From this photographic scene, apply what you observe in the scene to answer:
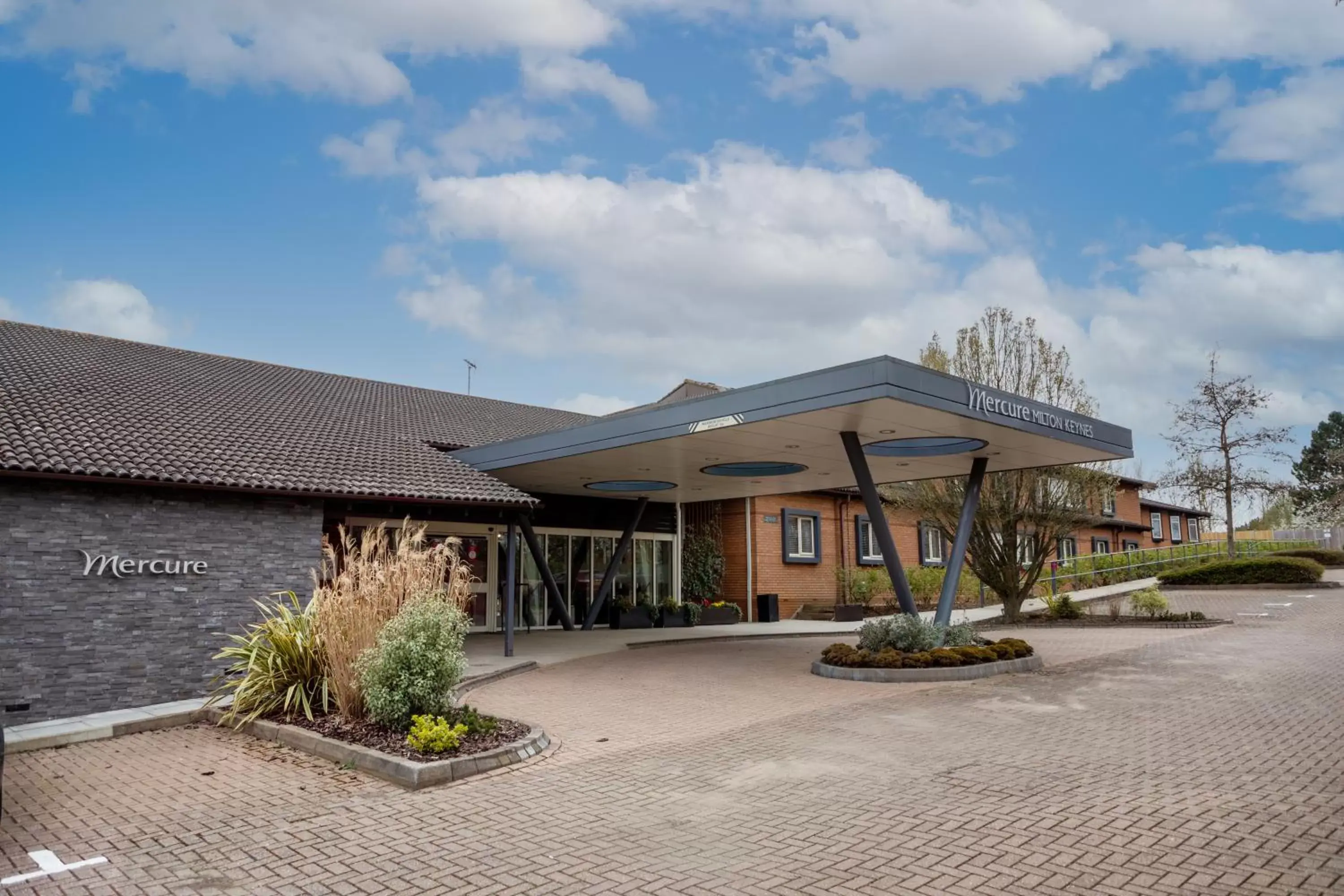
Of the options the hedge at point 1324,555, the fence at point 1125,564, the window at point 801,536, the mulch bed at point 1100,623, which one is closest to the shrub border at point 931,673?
the mulch bed at point 1100,623

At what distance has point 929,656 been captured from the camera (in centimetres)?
1209

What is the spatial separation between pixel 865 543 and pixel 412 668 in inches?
802

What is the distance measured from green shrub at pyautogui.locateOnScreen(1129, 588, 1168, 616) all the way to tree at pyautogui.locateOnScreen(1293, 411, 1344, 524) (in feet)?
21.7

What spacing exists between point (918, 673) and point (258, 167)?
1340 centimetres

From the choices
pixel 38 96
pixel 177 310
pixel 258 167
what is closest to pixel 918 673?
pixel 258 167

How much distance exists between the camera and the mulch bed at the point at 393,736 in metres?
7.38

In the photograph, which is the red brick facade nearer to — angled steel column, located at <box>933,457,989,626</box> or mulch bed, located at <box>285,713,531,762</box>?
angled steel column, located at <box>933,457,989,626</box>

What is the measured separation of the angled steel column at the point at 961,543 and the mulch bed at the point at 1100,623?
640 centimetres

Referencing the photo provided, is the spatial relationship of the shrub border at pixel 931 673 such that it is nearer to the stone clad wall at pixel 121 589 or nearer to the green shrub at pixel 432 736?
the green shrub at pixel 432 736

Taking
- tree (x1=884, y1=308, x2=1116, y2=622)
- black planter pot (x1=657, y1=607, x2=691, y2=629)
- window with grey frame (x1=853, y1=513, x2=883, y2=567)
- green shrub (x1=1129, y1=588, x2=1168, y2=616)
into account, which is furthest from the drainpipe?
green shrub (x1=1129, y1=588, x2=1168, y2=616)

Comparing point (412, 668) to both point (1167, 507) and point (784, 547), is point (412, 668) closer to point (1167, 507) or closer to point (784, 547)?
point (784, 547)

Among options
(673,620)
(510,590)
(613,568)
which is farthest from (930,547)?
(510,590)

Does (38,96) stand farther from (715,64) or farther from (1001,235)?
(1001,235)

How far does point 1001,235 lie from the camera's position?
14805mm
